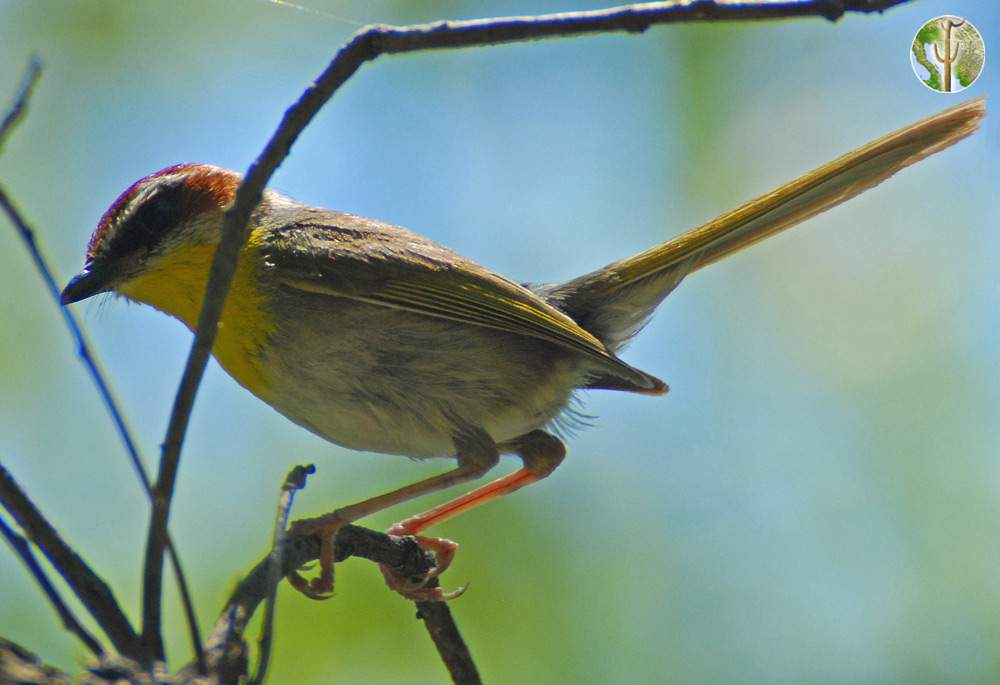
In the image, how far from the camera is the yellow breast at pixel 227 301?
161 inches

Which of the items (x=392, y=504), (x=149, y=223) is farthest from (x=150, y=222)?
(x=392, y=504)

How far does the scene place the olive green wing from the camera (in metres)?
4.30

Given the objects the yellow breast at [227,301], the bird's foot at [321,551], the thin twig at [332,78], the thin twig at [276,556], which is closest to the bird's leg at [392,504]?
the bird's foot at [321,551]

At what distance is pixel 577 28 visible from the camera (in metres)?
1.84

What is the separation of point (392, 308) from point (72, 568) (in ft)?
8.37

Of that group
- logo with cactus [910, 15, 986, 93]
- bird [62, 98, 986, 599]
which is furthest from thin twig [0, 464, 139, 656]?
logo with cactus [910, 15, 986, 93]

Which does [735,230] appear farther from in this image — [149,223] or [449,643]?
[149,223]

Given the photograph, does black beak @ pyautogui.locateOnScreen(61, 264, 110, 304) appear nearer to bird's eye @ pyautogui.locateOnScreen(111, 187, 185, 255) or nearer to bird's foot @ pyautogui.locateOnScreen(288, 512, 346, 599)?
bird's eye @ pyautogui.locateOnScreen(111, 187, 185, 255)

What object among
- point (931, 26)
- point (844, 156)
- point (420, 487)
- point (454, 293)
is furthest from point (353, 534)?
point (931, 26)

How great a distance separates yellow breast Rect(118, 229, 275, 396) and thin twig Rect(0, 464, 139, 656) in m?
2.24

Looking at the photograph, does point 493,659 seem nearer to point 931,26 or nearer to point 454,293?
point 454,293

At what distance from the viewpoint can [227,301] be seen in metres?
4.11

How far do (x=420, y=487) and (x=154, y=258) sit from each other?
4.95 ft

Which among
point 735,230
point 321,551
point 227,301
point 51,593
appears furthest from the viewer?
point 735,230
